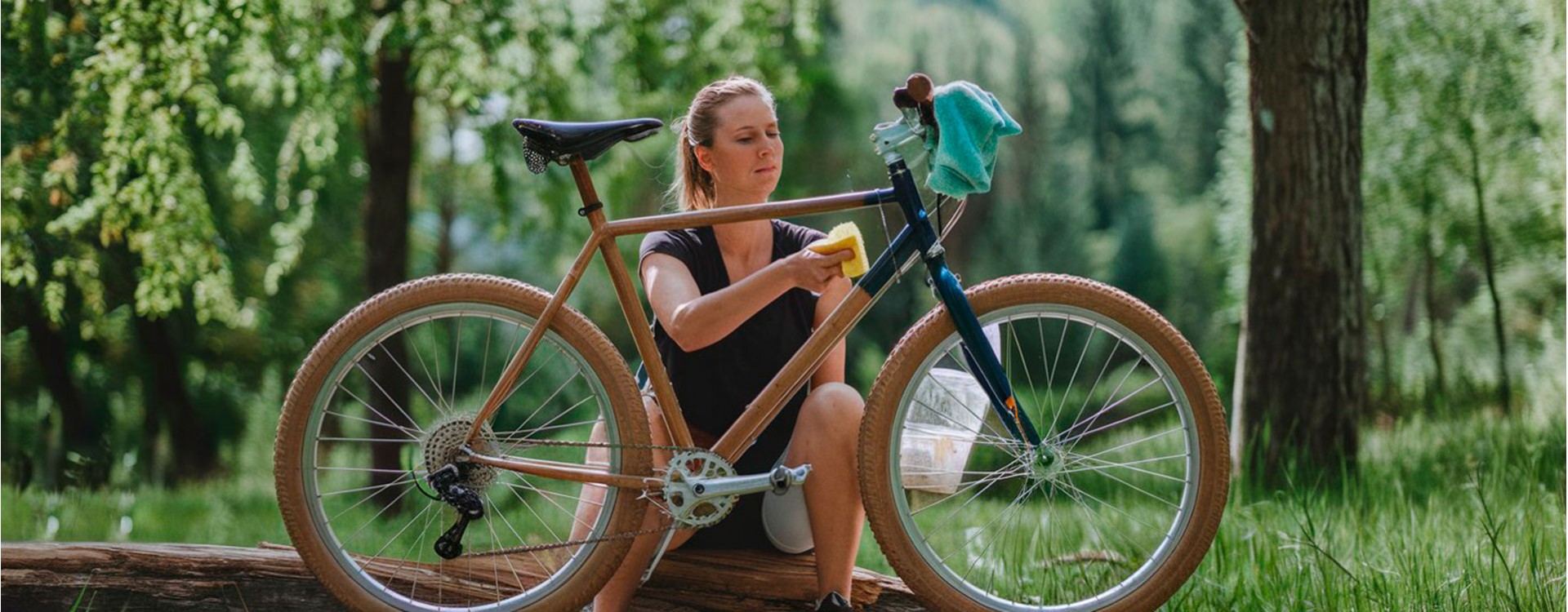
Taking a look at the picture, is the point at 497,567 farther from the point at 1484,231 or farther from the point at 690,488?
the point at 1484,231

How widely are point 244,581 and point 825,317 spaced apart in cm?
155

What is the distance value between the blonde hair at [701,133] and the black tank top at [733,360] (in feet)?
0.39

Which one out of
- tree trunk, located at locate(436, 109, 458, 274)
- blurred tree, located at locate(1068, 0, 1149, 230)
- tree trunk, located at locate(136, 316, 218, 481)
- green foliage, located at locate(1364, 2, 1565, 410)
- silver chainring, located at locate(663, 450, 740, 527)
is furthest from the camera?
blurred tree, located at locate(1068, 0, 1149, 230)

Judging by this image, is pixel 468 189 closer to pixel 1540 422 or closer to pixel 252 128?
pixel 252 128

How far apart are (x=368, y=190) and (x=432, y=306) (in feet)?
17.2

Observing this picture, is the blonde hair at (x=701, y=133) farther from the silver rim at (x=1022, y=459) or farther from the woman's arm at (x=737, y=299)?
the silver rim at (x=1022, y=459)

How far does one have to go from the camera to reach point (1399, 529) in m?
3.45

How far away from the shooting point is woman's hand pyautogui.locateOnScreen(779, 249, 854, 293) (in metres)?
2.42

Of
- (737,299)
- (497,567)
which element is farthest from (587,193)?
(497,567)

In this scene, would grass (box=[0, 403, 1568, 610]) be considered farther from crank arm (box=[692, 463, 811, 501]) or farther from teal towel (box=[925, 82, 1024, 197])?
teal towel (box=[925, 82, 1024, 197])

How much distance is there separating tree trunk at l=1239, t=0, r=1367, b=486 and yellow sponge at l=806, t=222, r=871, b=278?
2261mm

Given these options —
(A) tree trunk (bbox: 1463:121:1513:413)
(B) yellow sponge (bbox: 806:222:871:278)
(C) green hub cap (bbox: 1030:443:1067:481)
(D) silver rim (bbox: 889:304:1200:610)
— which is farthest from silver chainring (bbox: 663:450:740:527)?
(A) tree trunk (bbox: 1463:121:1513:413)

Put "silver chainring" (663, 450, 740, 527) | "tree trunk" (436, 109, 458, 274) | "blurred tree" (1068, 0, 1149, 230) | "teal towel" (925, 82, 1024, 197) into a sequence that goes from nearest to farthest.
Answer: "teal towel" (925, 82, 1024, 197) < "silver chainring" (663, 450, 740, 527) < "tree trunk" (436, 109, 458, 274) < "blurred tree" (1068, 0, 1149, 230)

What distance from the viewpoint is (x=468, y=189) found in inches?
669
